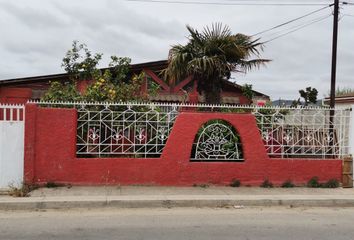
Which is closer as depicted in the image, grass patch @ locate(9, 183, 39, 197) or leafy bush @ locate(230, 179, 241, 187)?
grass patch @ locate(9, 183, 39, 197)

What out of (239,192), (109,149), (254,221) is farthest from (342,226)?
(109,149)

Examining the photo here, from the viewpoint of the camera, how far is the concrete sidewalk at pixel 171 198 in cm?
905

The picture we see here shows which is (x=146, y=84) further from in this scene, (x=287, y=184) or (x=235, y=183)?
(x=287, y=184)

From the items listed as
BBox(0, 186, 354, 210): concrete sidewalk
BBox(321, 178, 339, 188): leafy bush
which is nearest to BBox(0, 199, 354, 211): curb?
BBox(0, 186, 354, 210): concrete sidewalk

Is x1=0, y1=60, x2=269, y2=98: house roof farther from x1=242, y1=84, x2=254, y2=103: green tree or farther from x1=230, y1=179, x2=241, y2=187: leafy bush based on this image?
x1=230, y1=179, x2=241, y2=187: leafy bush

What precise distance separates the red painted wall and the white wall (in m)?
0.15

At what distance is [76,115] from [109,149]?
1089 millimetres

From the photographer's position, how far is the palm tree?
12914 millimetres

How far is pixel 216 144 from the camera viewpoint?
36.7ft

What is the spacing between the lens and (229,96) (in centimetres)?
1983

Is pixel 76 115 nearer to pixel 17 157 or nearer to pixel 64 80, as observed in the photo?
pixel 17 157

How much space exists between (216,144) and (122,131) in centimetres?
221

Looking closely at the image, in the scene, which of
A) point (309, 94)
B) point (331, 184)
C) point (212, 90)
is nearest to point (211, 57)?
point (212, 90)

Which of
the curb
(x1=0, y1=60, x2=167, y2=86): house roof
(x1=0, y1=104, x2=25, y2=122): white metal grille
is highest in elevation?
(x1=0, y1=60, x2=167, y2=86): house roof
